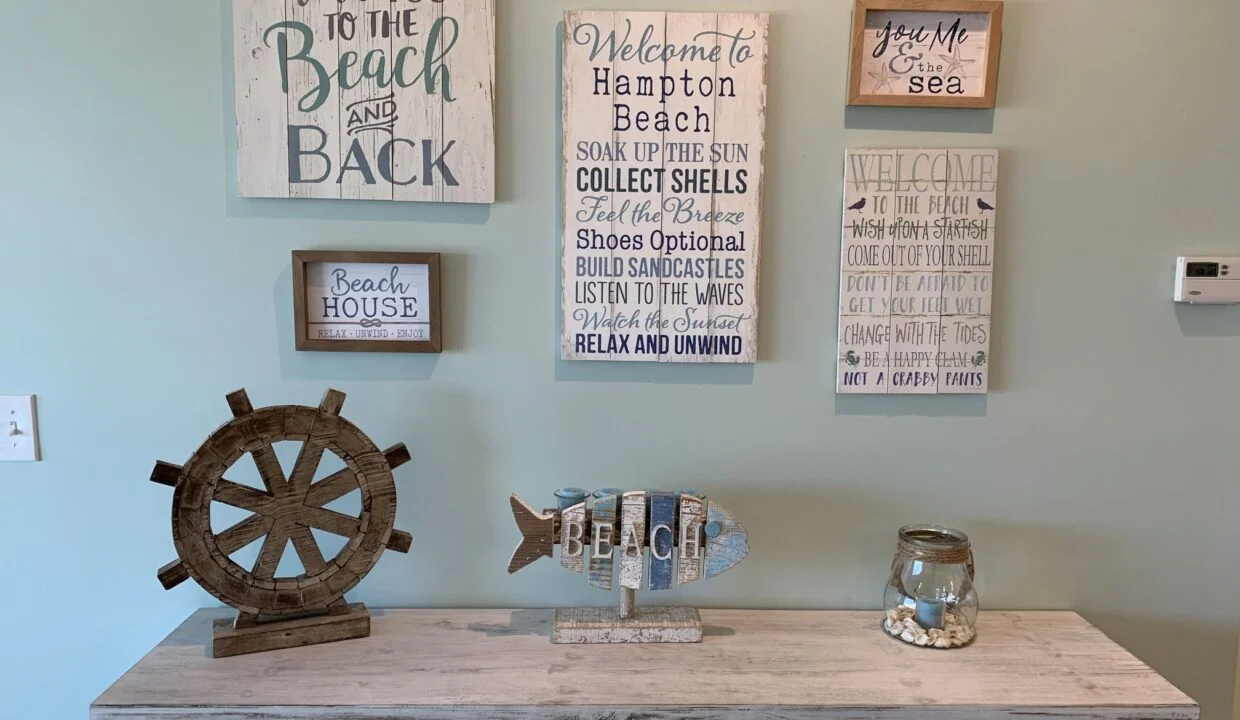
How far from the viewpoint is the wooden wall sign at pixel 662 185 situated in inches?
50.1

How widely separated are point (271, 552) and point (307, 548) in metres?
0.05

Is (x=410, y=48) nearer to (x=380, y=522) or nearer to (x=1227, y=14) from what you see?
(x=380, y=522)

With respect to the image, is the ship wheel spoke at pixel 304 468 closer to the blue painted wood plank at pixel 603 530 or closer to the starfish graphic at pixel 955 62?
the blue painted wood plank at pixel 603 530

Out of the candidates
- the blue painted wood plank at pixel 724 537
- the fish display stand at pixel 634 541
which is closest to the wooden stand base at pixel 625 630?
the fish display stand at pixel 634 541

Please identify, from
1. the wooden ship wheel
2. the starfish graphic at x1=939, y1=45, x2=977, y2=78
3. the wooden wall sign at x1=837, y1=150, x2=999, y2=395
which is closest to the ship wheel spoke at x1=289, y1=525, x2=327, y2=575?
the wooden ship wheel

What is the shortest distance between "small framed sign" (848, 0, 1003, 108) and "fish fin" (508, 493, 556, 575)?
828 millimetres

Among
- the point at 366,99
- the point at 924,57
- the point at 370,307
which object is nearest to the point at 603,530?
the point at 370,307

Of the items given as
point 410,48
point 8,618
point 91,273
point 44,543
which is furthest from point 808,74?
point 8,618

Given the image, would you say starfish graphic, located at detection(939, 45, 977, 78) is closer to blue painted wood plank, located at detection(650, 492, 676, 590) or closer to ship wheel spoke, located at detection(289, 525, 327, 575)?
blue painted wood plank, located at detection(650, 492, 676, 590)

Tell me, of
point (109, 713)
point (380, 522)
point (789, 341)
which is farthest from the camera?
point (789, 341)

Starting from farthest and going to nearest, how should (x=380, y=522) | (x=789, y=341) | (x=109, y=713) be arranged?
(x=789, y=341)
(x=380, y=522)
(x=109, y=713)

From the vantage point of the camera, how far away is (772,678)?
3.73 feet

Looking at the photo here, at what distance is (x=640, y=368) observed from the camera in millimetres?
1347

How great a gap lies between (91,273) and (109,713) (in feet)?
2.24
